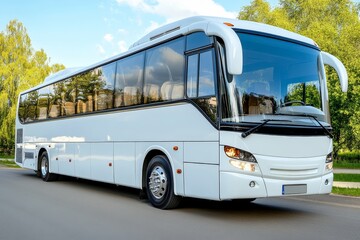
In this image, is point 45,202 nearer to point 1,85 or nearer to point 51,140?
point 51,140

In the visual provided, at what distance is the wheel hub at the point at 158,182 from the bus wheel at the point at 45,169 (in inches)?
304

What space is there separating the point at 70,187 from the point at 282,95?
8265 millimetres

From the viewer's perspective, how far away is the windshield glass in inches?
316

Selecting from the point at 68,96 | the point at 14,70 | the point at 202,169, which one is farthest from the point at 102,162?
the point at 14,70

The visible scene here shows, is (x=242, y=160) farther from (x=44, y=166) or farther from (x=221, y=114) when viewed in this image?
(x=44, y=166)

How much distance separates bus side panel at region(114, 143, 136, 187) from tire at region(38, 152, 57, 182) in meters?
5.85

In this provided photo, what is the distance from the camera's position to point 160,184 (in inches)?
A: 374

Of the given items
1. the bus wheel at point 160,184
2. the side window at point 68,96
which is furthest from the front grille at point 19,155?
the bus wheel at point 160,184

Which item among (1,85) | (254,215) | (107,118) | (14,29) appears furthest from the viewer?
(14,29)

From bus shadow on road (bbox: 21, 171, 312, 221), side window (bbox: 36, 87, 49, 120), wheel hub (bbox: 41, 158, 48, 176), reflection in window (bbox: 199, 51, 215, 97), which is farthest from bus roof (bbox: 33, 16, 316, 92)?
wheel hub (bbox: 41, 158, 48, 176)

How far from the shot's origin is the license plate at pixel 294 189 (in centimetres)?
804

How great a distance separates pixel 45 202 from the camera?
10742 millimetres

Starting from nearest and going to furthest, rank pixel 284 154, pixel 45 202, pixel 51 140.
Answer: pixel 284 154 < pixel 45 202 < pixel 51 140

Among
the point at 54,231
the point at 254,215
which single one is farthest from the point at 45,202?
the point at 254,215
